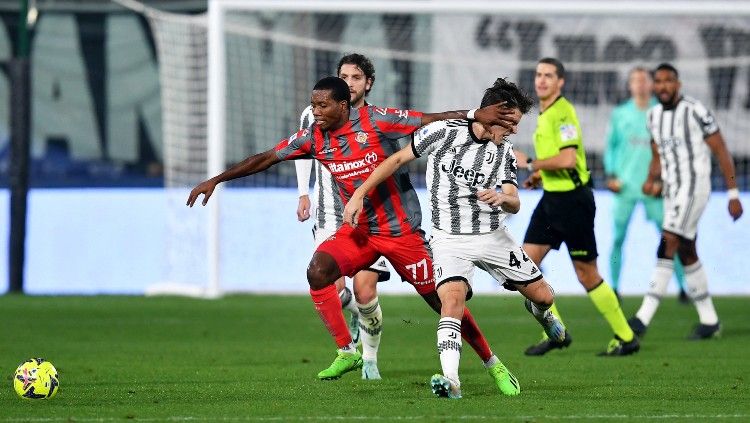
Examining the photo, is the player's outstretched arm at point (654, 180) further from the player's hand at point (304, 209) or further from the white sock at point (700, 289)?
the player's hand at point (304, 209)

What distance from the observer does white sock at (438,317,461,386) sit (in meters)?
7.45

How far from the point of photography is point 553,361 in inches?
395

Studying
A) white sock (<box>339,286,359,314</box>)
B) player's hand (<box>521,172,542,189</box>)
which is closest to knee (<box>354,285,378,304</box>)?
white sock (<box>339,286,359,314</box>)

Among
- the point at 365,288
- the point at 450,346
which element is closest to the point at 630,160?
the point at 365,288

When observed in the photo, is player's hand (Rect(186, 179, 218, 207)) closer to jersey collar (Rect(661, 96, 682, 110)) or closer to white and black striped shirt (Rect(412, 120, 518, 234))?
white and black striped shirt (Rect(412, 120, 518, 234))

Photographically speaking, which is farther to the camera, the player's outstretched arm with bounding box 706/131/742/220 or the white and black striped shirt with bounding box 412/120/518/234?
the player's outstretched arm with bounding box 706/131/742/220

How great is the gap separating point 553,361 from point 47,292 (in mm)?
10069

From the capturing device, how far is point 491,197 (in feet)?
24.4

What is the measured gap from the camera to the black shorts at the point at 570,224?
412 inches

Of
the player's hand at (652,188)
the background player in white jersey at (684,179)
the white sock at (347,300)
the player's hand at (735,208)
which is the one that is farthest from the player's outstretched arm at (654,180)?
the white sock at (347,300)

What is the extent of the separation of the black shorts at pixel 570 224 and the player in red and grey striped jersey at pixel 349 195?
2.27 meters

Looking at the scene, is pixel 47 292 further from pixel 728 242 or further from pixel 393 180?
pixel 393 180

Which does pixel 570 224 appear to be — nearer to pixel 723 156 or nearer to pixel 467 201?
pixel 723 156

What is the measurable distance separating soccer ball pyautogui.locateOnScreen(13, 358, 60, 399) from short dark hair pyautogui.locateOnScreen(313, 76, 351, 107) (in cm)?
209
